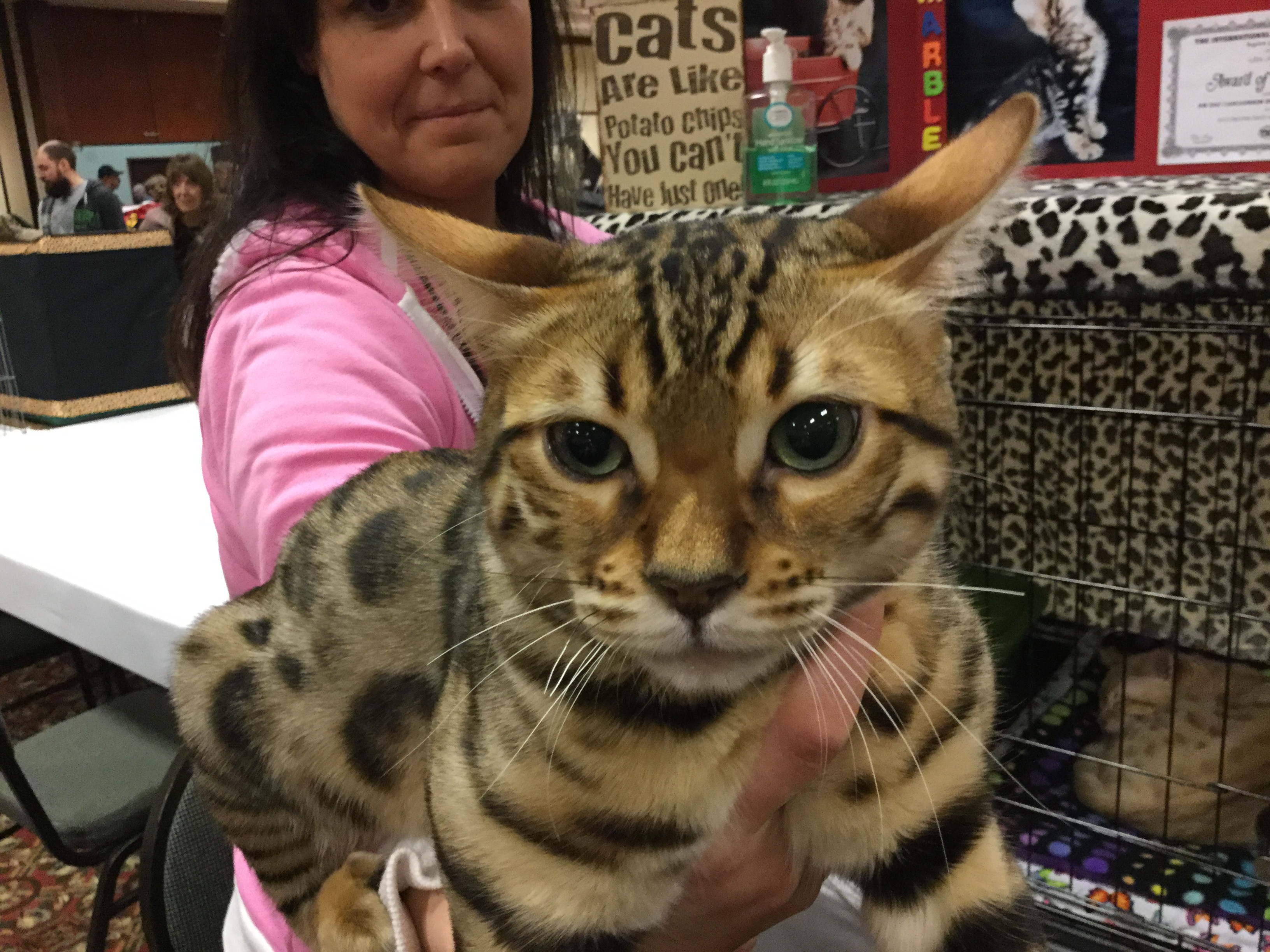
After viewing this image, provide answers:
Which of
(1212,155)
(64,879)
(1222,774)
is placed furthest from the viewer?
(64,879)

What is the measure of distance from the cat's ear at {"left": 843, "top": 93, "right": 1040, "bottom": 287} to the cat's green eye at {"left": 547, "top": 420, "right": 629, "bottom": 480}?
0.18 m

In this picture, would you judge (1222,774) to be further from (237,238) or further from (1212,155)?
(237,238)

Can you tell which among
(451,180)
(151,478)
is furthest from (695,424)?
(151,478)

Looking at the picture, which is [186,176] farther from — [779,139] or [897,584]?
[897,584]

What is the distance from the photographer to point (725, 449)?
51 cm

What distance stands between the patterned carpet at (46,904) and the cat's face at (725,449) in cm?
178

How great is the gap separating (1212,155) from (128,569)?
1608 millimetres

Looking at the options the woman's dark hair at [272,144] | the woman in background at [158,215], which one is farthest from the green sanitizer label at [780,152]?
the woman in background at [158,215]

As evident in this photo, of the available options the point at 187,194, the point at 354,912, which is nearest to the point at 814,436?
the point at 354,912

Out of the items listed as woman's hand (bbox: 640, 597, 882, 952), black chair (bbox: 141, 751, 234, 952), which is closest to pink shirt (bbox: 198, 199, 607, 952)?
black chair (bbox: 141, 751, 234, 952)

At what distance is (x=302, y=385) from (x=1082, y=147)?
Answer: 114 centimetres

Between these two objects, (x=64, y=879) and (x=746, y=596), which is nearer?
(x=746, y=596)

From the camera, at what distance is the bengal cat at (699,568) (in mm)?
511

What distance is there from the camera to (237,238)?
94cm
